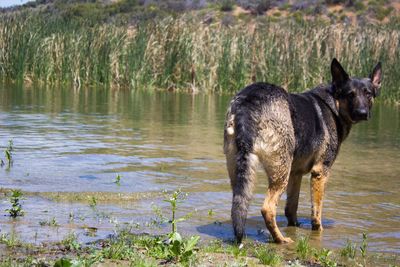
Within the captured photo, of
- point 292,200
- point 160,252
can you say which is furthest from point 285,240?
point 160,252

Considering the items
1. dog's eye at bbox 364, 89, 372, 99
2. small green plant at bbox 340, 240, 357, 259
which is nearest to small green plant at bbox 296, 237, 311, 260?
small green plant at bbox 340, 240, 357, 259

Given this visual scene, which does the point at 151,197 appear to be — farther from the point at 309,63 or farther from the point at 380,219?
the point at 309,63

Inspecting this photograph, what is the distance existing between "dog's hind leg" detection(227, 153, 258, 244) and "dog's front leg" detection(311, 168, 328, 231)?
1.61 metres

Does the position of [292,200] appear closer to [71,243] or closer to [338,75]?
[338,75]

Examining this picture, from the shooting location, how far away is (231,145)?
7.18 metres

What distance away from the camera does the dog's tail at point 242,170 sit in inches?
267

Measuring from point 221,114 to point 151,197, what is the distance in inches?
403

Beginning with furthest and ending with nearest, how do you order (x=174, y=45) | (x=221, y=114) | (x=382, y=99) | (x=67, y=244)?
(x=174, y=45), (x=382, y=99), (x=221, y=114), (x=67, y=244)

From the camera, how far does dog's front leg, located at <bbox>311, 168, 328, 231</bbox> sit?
27.5 ft

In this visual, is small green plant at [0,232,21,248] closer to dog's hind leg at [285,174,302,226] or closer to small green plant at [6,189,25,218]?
small green plant at [6,189,25,218]

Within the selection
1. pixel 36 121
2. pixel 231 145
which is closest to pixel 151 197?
pixel 231 145

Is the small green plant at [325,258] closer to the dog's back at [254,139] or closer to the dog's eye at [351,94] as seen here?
the dog's back at [254,139]

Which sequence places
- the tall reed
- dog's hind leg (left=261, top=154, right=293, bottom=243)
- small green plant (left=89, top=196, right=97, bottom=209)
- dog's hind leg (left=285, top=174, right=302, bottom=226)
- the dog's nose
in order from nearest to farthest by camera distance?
dog's hind leg (left=261, top=154, right=293, bottom=243)
small green plant (left=89, top=196, right=97, bottom=209)
dog's hind leg (left=285, top=174, right=302, bottom=226)
the dog's nose
the tall reed

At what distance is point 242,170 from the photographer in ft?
22.8
